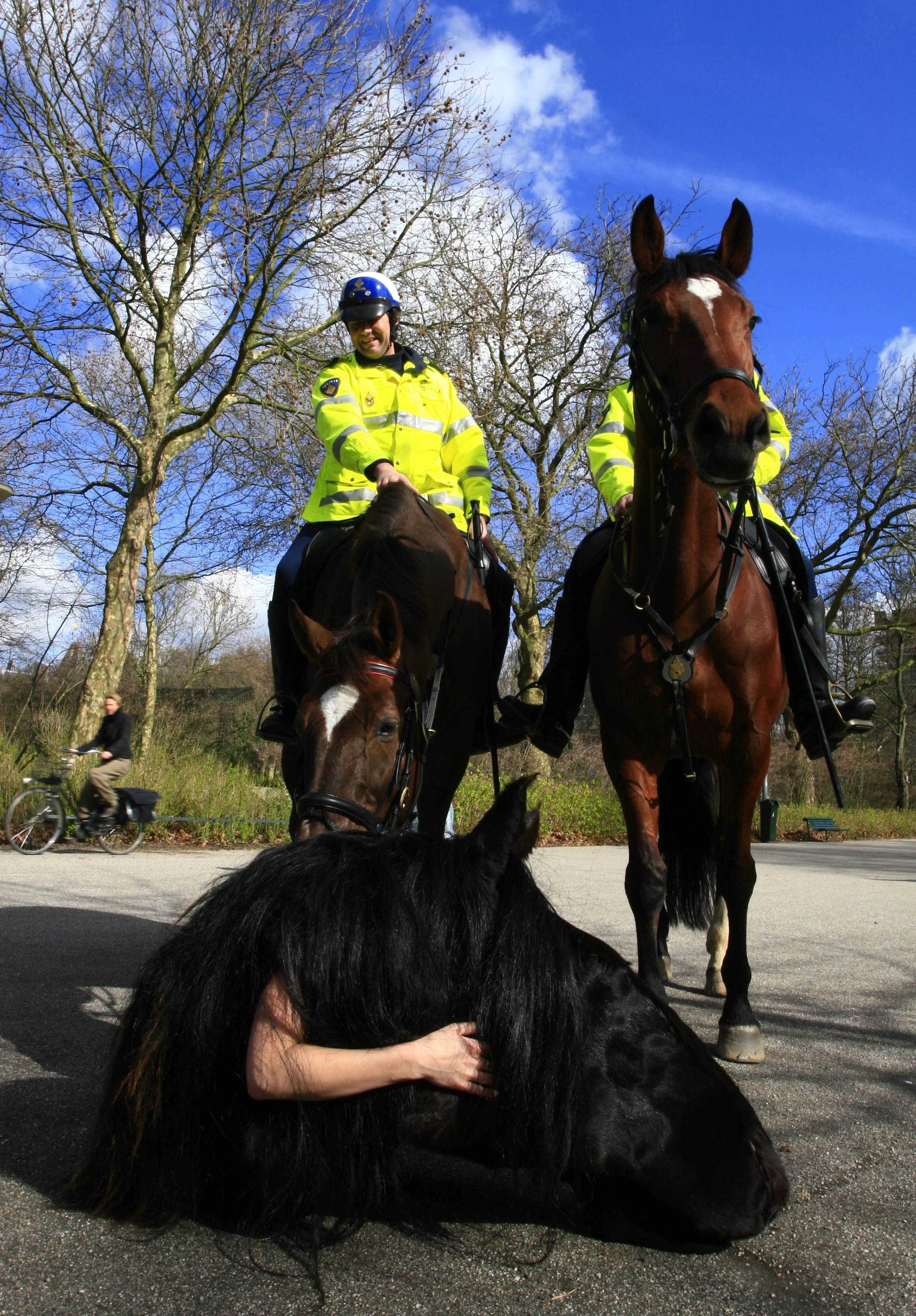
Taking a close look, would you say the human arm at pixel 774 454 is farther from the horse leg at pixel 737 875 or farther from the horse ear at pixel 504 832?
the horse ear at pixel 504 832

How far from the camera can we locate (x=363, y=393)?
5285 millimetres

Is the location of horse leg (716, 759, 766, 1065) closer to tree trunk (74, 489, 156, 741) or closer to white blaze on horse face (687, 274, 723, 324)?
white blaze on horse face (687, 274, 723, 324)

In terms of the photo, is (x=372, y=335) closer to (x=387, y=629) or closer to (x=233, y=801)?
(x=387, y=629)

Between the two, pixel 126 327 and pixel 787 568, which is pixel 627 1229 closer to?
pixel 787 568

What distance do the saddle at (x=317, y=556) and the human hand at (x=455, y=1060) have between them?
3.05 m

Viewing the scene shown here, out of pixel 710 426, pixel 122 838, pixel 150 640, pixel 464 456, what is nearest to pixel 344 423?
pixel 464 456

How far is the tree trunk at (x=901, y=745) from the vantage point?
1563 inches

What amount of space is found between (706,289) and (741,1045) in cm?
289

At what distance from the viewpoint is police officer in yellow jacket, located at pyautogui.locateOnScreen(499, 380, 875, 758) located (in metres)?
4.61

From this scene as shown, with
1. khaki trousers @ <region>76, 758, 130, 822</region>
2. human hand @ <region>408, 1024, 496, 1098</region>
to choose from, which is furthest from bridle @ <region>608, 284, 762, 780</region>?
khaki trousers @ <region>76, 758, 130, 822</region>

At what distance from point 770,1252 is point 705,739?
7.48ft

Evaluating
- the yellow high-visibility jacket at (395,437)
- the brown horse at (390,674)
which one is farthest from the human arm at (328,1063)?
the yellow high-visibility jacket at (395,437)

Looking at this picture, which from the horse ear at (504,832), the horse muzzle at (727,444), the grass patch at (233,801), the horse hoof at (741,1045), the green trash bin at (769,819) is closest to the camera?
the horse ear at (504,832)

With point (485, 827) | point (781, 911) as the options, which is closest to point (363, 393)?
point (485, 827)
